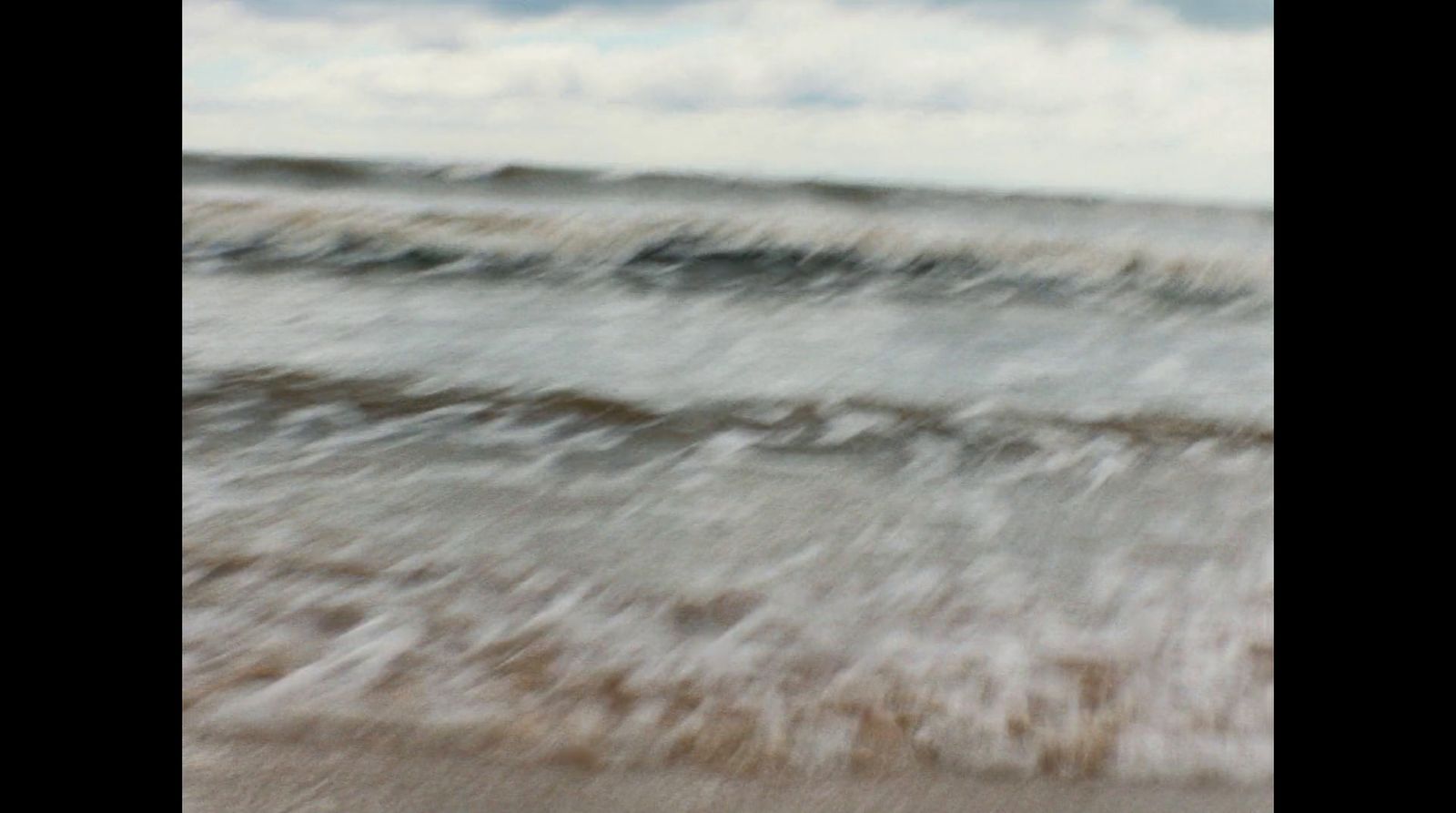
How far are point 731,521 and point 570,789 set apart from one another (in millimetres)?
686

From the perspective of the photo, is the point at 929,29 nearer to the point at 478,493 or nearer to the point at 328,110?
the point at 328,110

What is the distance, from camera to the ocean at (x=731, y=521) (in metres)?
1.17

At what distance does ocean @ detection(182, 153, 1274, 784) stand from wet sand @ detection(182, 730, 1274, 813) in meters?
0.02

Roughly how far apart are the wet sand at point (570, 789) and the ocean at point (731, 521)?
22 millimetres

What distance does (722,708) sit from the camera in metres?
1.19

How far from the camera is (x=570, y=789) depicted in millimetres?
1053

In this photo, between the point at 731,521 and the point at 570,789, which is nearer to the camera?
the point at 570,789

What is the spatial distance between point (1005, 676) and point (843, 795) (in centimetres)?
28

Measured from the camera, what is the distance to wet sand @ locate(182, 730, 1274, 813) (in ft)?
3.37

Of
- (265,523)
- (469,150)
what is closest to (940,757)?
(265,523)

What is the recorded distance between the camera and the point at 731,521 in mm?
1704

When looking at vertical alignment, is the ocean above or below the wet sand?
above
